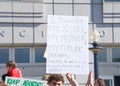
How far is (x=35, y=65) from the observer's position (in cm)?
1884

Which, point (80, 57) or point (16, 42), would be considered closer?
point (80, 57)

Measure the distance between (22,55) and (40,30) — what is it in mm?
1063

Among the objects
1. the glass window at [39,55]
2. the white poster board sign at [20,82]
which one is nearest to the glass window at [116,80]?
the glass window at [39,55]

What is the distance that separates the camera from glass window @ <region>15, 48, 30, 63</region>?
18.8m

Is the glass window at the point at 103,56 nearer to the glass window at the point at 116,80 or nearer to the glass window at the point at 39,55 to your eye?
the glass window at the point at 116,80

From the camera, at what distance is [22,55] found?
19.0 m

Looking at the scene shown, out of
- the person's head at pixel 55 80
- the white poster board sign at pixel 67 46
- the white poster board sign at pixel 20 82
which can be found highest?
the white poster board sign at pixel 67 46

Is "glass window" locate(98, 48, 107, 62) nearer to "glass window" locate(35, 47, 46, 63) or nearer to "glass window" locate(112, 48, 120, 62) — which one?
"glass window" locate(112, 48, 120, 62)

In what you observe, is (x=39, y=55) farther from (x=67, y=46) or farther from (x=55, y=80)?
(x=55, y=80)

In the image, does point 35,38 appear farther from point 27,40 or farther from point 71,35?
point 71,35

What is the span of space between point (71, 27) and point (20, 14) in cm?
869

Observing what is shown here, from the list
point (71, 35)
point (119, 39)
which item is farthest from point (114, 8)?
point (71, 35)

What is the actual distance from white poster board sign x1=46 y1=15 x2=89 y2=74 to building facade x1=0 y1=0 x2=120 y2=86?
8.34m

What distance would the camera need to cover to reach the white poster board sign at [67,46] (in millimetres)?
9656
